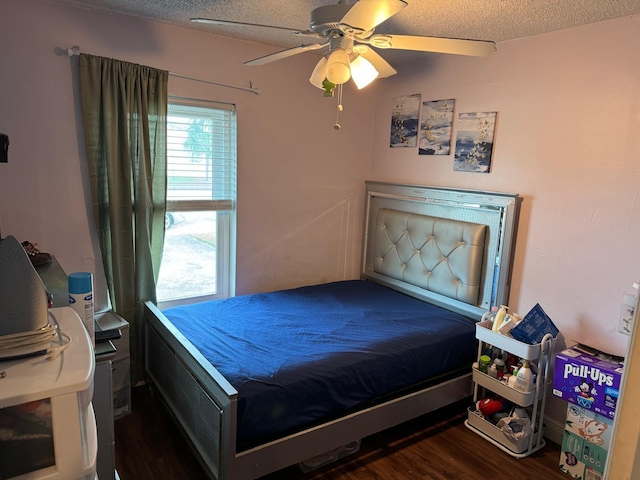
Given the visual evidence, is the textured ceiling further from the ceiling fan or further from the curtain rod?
the ceiling fan

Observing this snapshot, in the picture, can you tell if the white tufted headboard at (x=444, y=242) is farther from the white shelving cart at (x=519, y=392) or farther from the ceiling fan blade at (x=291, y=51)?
the ceiling fan blade at (x=291, y=51)

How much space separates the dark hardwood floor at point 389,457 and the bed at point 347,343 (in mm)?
178

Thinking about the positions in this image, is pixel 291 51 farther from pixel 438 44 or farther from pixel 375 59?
pixel 438 44

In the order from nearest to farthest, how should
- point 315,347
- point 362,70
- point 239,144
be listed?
point 362,70 < point 315,347 < point 239,144

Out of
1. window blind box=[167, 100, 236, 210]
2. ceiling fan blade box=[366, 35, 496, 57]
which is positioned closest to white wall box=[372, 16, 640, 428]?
ceiling fan blade box=[366, 35, 496, 57]

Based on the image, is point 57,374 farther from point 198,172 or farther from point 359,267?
point 359,267

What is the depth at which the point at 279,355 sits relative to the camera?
2.30 m

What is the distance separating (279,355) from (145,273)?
114 cm

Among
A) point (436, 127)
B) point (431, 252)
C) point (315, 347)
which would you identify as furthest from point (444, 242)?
point (315, 347)

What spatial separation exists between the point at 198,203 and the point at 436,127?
1.81 meters

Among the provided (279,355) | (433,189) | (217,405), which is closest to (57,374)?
(217,405)

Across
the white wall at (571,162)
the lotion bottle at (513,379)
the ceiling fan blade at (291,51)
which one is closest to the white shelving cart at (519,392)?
the lotion bottle at (513,379)

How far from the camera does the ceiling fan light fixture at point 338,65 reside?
1.75 meters

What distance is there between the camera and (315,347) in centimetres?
243
